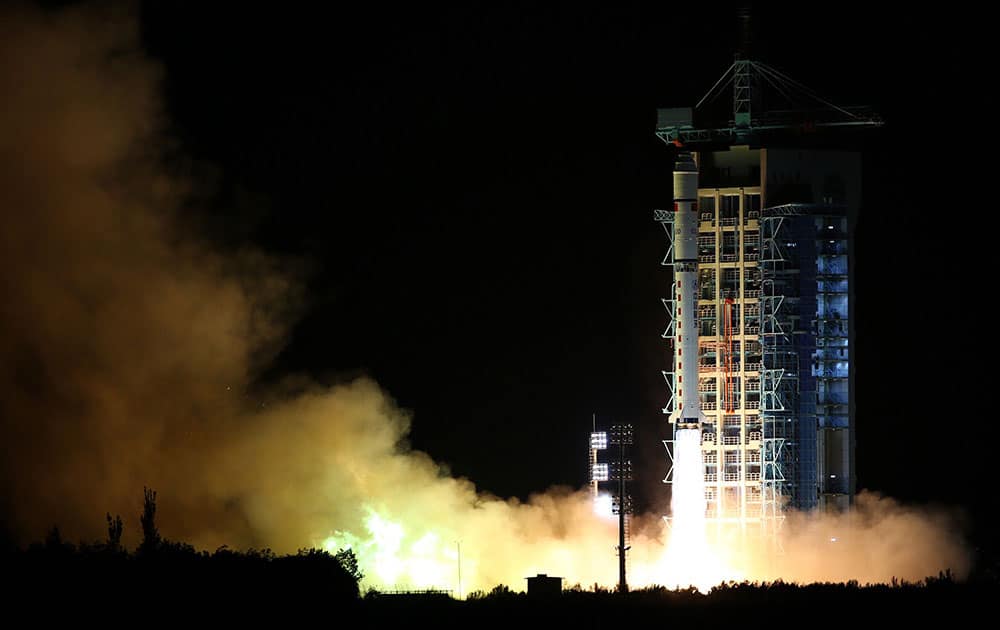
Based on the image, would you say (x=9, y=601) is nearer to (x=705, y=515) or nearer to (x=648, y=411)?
(x=705, y=515)

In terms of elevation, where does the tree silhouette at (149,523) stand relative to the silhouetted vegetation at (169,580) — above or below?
above

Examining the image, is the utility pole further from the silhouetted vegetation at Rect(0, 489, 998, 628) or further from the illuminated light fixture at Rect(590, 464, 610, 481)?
the silhouetted vegetation at Rect(0, 489, 998, 628)

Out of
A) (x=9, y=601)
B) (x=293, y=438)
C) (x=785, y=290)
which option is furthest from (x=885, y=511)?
(x=9, y=601)

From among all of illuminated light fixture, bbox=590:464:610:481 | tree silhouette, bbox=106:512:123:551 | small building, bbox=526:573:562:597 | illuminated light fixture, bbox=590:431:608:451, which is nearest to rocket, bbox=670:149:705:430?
illuminated light fixture, bbox=590:431:608:451

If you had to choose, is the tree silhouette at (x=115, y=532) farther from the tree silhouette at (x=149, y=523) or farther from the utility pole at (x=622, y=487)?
the utility pole at (x=622, y=487)

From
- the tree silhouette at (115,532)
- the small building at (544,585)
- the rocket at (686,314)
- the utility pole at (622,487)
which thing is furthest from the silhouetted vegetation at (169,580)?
the rocket at (686,314)

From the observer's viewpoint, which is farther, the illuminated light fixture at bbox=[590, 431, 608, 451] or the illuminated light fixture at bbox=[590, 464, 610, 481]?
the illuminated light fixture at bbox=[590, 464, 610, 481]

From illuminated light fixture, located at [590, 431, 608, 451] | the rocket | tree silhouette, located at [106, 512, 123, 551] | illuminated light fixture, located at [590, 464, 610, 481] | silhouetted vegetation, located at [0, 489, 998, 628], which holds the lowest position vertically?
silhouetted vegetation, located at [0, 489, 998, 628]

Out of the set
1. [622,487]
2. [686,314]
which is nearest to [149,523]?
[622,487]

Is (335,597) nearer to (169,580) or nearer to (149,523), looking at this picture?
(169,580)
